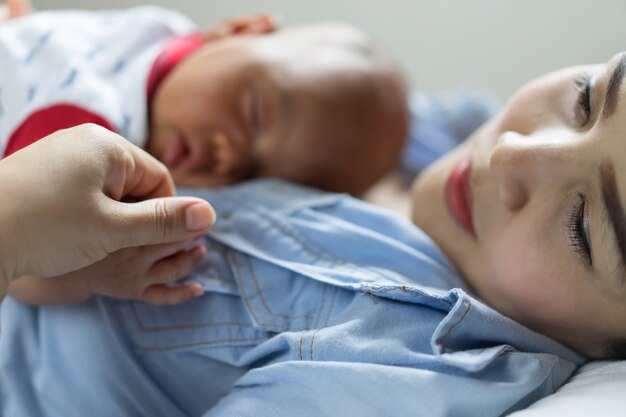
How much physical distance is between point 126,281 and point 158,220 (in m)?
0.15

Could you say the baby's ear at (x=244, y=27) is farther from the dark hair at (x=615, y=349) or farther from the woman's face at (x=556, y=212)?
the dark hair at (x=615, y=349)

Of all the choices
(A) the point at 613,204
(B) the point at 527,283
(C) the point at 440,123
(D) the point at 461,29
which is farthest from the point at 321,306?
(D) the point at 461,29

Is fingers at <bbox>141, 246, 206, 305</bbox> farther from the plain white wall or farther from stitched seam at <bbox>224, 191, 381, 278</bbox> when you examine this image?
the plain white wall

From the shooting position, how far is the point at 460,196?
96 centimetres

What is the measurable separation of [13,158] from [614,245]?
678 mm

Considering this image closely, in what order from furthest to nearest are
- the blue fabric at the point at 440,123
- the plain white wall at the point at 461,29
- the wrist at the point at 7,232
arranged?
the plain white wall at the point at 461,29, the blue fabric at the point at 440,123, the wrist at the point at 7,232

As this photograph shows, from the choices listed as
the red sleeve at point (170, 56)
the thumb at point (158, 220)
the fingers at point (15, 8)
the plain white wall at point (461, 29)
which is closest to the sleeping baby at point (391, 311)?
the thumb at point (158, 220)

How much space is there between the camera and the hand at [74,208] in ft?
2.07

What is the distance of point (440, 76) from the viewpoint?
6.59 ft

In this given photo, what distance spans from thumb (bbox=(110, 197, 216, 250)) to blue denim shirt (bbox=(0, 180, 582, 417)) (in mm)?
160

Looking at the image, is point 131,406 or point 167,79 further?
point 167,79

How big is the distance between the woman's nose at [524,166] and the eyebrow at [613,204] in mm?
51

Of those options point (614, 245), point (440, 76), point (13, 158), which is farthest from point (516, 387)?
point (440, 76)

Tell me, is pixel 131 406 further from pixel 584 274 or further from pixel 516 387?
pixel 584 274
